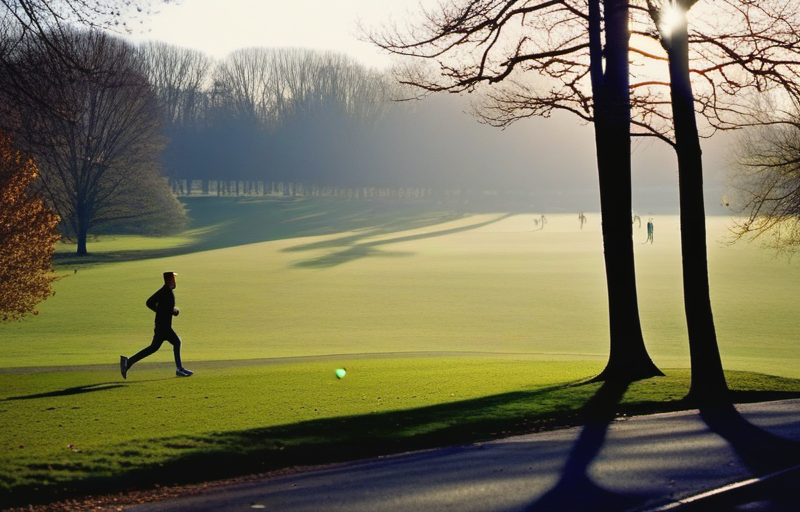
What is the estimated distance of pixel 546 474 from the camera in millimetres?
8367

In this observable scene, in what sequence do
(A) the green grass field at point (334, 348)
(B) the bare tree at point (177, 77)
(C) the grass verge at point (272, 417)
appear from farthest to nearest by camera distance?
(B) the bare tree at point (177, 77) < (A) the green grass field at point (334, 348) < (C) the grass verge at point (272, 417)

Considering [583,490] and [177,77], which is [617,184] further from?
[177,77]

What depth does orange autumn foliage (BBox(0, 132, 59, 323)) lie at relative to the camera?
23078mm

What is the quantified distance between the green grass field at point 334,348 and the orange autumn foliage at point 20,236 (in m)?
1.74

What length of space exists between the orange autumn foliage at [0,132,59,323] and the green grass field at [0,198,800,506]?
1742mm

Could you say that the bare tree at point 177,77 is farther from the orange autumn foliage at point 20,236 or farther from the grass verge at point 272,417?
the grass verge at point 272,417

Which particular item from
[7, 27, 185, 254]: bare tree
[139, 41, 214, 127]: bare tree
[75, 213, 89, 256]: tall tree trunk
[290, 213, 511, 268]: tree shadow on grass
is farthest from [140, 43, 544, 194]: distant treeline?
[75, 213, 89, 256]: tall tree trunk

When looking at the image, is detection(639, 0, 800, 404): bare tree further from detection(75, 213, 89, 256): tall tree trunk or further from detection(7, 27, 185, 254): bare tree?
detection(75, 213, 89, 256): tall tree trunk

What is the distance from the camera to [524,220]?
104750mm

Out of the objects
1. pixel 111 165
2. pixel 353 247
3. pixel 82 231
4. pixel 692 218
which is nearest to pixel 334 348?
pixel 692 218

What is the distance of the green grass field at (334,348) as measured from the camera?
994cm

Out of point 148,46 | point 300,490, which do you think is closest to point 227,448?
point 300,490

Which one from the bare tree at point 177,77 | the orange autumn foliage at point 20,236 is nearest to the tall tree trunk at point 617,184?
the orange autumn foliage at point 20,236

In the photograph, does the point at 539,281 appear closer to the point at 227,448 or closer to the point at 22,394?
the point at 22,394
